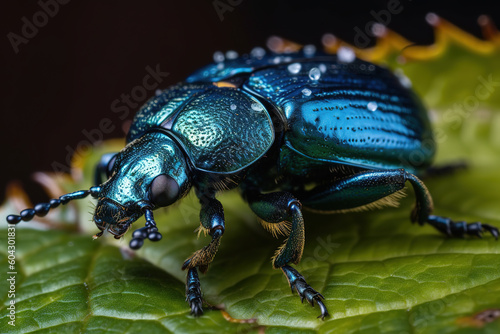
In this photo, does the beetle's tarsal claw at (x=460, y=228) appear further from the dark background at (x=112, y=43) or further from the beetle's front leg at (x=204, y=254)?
the dark background at (x=112, y=43)

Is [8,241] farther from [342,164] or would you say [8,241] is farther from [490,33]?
[490,33]

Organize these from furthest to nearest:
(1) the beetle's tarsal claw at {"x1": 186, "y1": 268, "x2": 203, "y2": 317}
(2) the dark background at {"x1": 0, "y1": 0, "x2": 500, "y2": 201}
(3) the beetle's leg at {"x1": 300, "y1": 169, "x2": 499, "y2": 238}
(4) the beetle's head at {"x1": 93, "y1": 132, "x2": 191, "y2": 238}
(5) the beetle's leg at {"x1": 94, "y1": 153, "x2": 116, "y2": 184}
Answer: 1. (2) the dark background at {"x1": 0, "y1": 0, "x2": 500, "y2": 201}
2. (5) the beetle's leg at {"x1": 94, "y1": 153, "x2": 116, "y2": 184}
3. (3) the beetle's leg at {"x1": 300, "y1": 169, "x2": 499, "y2": 238}
4. (4) the beetle's head at {"x1": 93, "y1": 132, "x2": 191, "y2": 238}
5. (1) the beetle's tarsal claw at {"x1": 186, "y1": 268, "x2": 203, "y2": 317}

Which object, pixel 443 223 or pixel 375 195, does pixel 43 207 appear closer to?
pixel 375 195

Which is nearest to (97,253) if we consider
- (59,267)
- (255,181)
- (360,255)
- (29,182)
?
(59,267)

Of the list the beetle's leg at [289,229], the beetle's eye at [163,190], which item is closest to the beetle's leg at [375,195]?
the beetle's leg at [289,229]

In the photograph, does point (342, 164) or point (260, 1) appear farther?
point (260, 1)

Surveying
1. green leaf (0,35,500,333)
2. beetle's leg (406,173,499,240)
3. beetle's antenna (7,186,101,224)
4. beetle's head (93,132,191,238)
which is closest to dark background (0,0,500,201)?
green leaf (0,35,500,333)

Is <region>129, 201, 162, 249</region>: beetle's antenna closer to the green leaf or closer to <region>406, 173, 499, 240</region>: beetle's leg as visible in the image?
the green leaf
